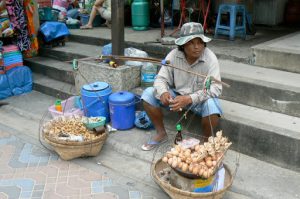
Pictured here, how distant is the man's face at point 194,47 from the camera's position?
12.7ft

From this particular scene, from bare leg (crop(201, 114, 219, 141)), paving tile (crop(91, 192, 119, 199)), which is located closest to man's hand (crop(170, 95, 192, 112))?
bare leg (crop(201, 114, 219, 141))

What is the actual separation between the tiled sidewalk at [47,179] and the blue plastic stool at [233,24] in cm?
381

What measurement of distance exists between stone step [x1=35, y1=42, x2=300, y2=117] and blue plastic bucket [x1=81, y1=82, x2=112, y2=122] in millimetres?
1675

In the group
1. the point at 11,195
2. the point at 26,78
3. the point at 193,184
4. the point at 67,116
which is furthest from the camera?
the point at 26,78

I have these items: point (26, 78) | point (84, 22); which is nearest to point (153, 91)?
point (26, 78)

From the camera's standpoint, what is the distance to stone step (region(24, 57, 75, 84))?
21.4ft

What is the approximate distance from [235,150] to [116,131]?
65.6 inches

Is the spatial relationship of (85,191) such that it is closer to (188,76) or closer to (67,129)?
(67,129)

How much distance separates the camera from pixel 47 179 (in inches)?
156

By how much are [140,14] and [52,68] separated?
249 cm

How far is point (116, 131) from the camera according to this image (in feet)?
16.1

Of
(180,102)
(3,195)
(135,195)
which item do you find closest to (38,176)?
(3,195)

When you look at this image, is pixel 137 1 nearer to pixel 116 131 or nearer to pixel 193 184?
pixel 116 131

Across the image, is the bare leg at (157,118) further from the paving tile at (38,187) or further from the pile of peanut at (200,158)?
the paving tile at (38,187)
